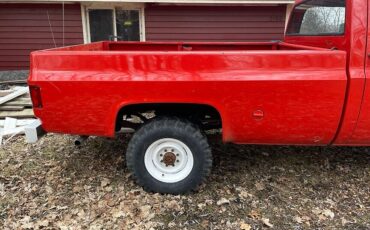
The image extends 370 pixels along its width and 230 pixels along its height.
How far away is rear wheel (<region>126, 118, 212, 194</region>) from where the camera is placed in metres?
3.01

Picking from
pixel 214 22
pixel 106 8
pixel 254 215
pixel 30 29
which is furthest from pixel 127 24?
pixel 254 215

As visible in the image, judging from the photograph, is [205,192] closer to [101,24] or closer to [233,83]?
[233,83]

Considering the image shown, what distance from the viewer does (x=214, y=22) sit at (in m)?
9.11

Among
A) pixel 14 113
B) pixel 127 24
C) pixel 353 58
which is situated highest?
pixel 127 24

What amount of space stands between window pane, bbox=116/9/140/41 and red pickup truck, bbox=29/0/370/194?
21.2 feet

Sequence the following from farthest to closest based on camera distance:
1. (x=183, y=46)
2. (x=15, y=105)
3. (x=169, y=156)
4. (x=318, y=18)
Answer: (x=15, y=105), (x=183, y=46), (x=318, y=18), (x=169, y=156)

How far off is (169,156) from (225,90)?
2.68ft

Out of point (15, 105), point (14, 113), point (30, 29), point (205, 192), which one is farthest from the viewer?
point (30, 29)

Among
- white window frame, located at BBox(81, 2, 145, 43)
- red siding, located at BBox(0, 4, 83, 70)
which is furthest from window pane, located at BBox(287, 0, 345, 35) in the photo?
red siding, located at BBox(0, 4, 83, 70)

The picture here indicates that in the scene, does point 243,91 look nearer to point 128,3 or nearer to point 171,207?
point 171,207

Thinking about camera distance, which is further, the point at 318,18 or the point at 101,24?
the point at 101,24

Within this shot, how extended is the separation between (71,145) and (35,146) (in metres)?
0.47

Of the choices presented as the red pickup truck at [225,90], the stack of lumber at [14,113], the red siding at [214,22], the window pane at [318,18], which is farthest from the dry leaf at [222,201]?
the red siding at [214,22]

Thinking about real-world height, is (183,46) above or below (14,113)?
above
